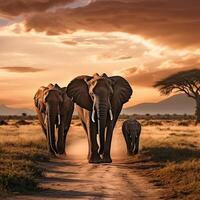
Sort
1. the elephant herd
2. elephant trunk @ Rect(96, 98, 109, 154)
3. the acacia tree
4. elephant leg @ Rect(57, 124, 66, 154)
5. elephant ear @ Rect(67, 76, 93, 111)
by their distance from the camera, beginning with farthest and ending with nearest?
the acacia tree
elephant leg @ Rect(57, 124, 66, 154)
elephant ear @ Rect(67, 76, 93, 111)
the elephant herd
elephant trunk @ Rect(96, 98, 109, 154)

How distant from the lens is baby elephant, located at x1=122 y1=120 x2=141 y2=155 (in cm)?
2819

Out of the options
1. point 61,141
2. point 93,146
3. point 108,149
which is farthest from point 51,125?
point 108,149

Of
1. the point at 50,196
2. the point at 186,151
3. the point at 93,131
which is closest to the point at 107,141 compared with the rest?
the point at 93,131

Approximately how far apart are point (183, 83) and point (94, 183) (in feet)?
189

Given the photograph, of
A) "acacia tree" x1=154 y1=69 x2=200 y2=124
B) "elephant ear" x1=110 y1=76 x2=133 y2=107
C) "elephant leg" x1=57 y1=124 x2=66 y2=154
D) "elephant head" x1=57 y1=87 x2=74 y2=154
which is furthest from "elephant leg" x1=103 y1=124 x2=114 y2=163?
"acacia tree" x1=154 y1=69 x2=200 y2=124

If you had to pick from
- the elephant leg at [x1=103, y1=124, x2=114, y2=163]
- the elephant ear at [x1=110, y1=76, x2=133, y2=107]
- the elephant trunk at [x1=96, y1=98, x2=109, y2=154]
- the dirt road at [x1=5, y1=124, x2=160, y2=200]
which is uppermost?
the elephant ear at [x1=110, y1=76, x2=133, y2=107]

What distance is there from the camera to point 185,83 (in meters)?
72.9

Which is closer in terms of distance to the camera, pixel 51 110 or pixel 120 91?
pixel 120 91

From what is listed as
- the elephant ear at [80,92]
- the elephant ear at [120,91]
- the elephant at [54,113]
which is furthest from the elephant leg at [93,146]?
the elephant at [54,113]

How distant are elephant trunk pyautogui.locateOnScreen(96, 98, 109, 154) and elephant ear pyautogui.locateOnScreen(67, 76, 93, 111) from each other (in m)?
1.41

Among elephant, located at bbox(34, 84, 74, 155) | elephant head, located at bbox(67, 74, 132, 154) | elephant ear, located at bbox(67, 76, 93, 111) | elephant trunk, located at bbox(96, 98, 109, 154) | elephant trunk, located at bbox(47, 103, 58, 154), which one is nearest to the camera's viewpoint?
elephant trunk, located at bbox(96, 98, 109, 154)

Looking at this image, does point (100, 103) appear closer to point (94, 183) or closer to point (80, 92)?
point (80, 92)

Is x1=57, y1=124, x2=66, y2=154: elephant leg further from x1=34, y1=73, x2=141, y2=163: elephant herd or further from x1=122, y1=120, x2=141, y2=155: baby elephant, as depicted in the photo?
x1=122, y1=120, x2=141, y2=155: baby elephant

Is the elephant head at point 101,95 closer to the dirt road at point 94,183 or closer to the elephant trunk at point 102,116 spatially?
the elephant trunk at point 102,116
